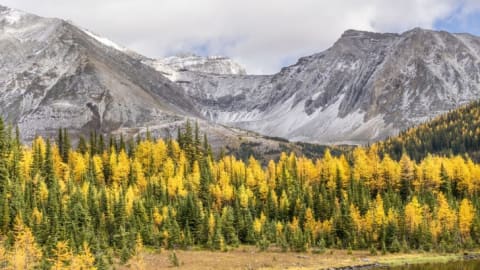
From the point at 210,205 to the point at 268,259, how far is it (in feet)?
139

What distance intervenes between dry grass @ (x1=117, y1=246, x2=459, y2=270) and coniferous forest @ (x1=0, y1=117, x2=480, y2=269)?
→ 3.36m

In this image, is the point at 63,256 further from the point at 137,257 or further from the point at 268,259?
the point at 268,259

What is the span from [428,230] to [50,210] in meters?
78.7

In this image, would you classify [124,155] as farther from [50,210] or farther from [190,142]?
[50,210]

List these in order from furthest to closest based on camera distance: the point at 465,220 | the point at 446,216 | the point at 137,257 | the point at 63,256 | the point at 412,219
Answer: the point at 446,216
the point at 465,220
the point at 412,219
the point at 137,257
the point at 63,256

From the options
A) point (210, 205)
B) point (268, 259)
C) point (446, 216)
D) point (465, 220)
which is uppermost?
point (210, 205)

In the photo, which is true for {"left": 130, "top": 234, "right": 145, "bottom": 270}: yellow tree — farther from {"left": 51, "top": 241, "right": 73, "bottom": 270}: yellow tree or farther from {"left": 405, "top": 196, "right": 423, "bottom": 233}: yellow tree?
{"left": 405, "top": 196, "right": 423, "bottom": 233}: yellow tree

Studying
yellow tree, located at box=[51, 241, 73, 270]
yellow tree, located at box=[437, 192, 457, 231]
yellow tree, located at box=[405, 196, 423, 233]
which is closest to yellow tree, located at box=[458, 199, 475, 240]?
yellow tree, located at box=[437, 192, 457, 231]

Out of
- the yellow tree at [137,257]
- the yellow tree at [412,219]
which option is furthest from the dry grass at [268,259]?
the yellow tree at [412,219]

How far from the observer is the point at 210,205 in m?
155

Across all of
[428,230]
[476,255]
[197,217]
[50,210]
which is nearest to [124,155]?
[197,217]

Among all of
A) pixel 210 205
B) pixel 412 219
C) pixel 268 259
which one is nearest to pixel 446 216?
pixel 412 219

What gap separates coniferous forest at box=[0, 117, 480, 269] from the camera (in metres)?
113

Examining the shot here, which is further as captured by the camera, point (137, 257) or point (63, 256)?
point (137, 257)
